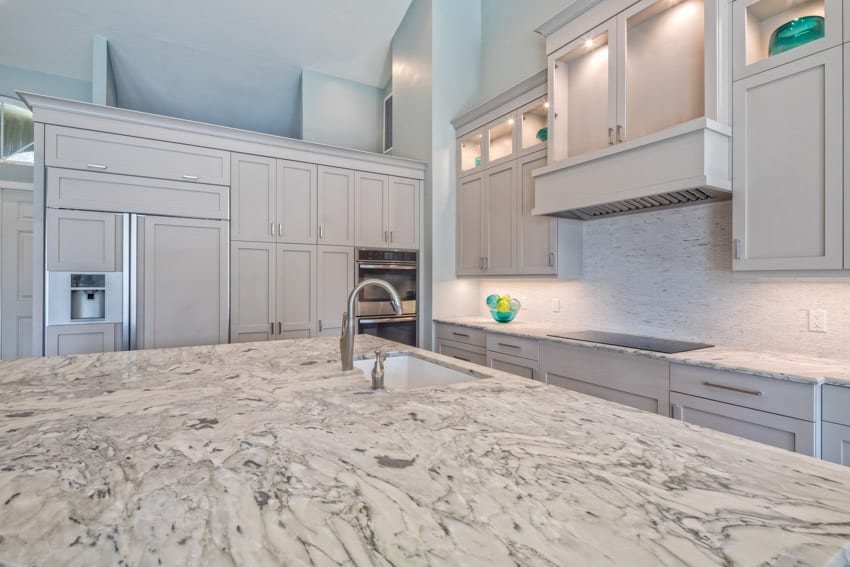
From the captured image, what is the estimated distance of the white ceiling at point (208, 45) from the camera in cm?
368

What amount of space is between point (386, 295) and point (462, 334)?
2.61 ft

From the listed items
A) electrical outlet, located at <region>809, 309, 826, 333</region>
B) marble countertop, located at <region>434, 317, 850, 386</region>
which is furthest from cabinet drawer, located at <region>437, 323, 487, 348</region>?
electrical outlet, located at <region>809, 309, 826, 333</region>

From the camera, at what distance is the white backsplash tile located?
76.8 inches

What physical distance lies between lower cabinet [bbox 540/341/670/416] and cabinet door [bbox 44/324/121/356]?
9.25 ft

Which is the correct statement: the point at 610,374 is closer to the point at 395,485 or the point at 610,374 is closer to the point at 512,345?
the point at 512,345

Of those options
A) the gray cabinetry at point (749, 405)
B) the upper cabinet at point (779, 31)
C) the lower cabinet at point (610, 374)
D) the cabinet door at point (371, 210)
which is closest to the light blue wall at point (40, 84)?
the cabinet door at point (371, 210)

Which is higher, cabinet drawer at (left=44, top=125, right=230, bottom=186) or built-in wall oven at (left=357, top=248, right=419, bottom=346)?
cabinet drawer at (left=44, top=125, right=230, bottom=186)

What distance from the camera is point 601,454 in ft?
2.46

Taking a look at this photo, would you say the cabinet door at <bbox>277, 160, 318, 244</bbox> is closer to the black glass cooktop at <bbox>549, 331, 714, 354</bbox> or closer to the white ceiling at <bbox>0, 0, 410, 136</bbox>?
the white ceiling at <bbox>0, 0, 410, 136</bbox>

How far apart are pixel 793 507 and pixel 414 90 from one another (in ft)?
13.7

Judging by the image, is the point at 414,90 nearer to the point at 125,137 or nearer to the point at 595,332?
the point at 125,137

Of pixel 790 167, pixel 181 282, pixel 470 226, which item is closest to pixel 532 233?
pixel 470 226

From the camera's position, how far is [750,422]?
1.67 meters

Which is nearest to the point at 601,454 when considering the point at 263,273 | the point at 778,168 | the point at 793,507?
the point at 793,507
